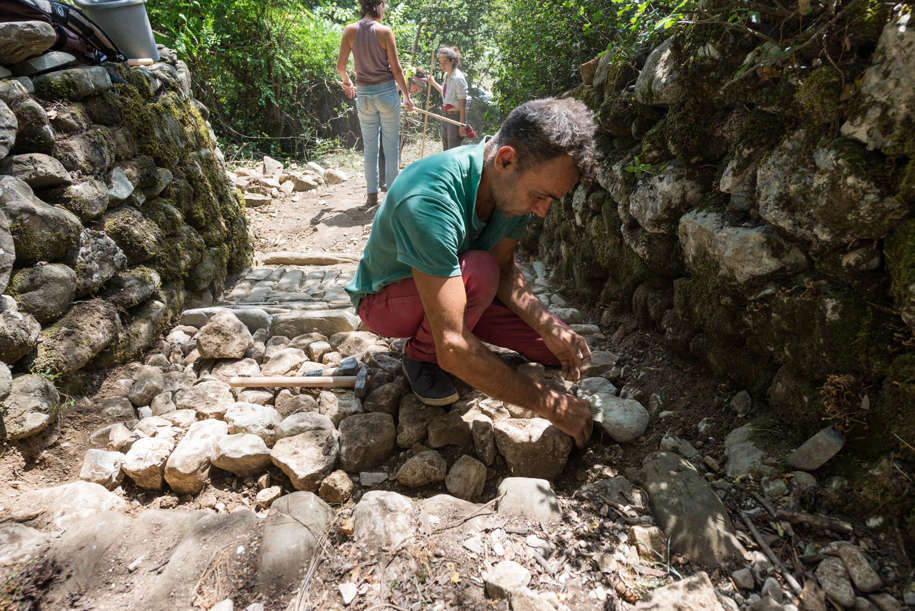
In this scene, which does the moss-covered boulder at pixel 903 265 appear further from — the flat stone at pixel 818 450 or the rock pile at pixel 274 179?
the rock pile at pixel 274 179

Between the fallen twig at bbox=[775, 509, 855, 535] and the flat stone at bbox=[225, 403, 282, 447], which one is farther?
the flat stone at bbox=[225, 403, 282, 447]

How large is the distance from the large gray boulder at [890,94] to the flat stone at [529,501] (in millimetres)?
1556

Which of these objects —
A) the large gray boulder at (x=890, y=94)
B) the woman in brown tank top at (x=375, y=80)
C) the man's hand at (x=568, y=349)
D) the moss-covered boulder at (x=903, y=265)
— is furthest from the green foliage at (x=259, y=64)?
the moss-covered boulder at (x=903, y=265)

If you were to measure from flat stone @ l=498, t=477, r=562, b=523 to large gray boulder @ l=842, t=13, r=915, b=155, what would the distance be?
1.56 metres

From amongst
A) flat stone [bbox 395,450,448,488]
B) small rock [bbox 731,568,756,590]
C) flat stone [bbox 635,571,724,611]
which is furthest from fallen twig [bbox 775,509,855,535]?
flat stone [bbox 395,450,448,488]

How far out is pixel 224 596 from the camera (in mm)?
1496

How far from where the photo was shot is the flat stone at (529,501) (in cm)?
178

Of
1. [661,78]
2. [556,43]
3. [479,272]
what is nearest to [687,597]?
[479,272]

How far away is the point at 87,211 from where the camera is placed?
8.30 ft

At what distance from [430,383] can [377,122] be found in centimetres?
456

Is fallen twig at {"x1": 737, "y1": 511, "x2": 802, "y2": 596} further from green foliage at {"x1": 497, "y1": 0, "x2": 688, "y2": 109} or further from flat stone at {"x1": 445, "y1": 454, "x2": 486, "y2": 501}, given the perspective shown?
green foliage at {"x1": 497, "y1": 0, "x2": 688, "y2": 109}

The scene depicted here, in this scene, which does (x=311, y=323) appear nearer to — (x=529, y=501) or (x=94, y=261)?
(x=94, y=261)

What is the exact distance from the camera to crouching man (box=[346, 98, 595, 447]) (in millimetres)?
1890

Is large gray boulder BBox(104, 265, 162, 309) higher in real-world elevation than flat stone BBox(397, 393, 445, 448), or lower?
higher
